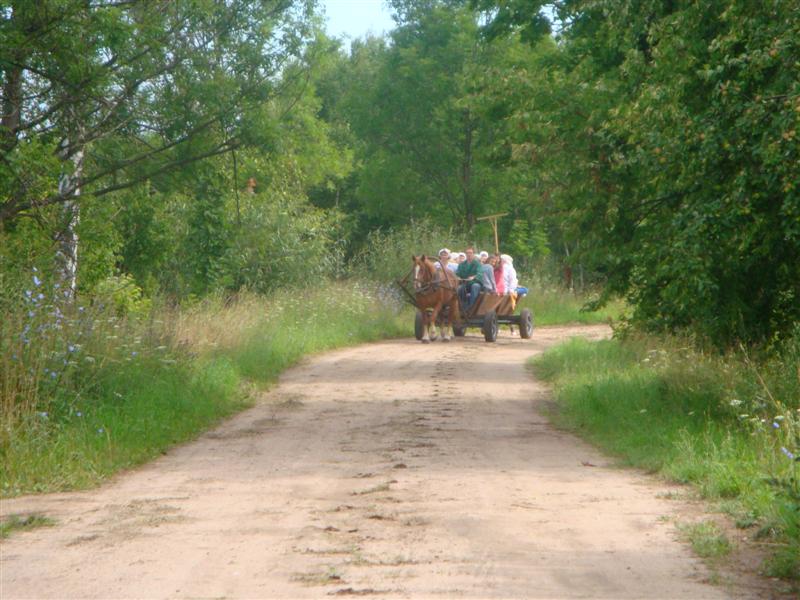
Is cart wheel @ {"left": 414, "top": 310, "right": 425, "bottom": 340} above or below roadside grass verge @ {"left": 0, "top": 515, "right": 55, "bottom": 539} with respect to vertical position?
above

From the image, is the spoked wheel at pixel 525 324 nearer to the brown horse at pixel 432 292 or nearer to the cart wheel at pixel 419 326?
the brown horse at pixel 432 292

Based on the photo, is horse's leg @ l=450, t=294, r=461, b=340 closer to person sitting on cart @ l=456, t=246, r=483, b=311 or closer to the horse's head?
person sitting on cart @ l=456, t=246, r=483, b=311

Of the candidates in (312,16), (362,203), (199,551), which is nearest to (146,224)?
(312,16)

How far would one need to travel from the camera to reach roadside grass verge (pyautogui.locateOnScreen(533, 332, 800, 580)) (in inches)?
325

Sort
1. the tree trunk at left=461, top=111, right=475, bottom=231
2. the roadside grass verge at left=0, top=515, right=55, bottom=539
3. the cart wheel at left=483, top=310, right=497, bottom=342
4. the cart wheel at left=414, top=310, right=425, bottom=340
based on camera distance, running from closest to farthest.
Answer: the roadside grass verge at left=0, top=515, right=55, bottom=539 → the cart wheel at left=414, top=310, right=425, bottom=340 → the cart wheel at left=483, top=310, right=497, bottom=342 → the tree trunk at left=461, top=111, right=475, bottom=231

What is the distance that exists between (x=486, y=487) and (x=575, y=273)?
40592 mm

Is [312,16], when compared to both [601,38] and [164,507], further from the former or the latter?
[164,507]

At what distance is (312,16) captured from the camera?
20359mm

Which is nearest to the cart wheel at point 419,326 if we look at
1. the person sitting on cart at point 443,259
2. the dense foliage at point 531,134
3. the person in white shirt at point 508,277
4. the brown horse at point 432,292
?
the brown horse at point 432,292

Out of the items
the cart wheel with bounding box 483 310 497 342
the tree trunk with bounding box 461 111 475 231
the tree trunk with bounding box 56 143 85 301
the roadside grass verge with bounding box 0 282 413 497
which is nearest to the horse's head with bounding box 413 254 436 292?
the cart wheel with bounding box 483 310 497 342

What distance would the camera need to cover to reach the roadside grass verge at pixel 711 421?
8.26 meters

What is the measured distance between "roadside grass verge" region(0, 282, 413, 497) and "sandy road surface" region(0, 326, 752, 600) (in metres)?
0.41

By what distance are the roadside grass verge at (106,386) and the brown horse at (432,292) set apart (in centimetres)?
776

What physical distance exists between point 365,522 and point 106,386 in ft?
19.4
